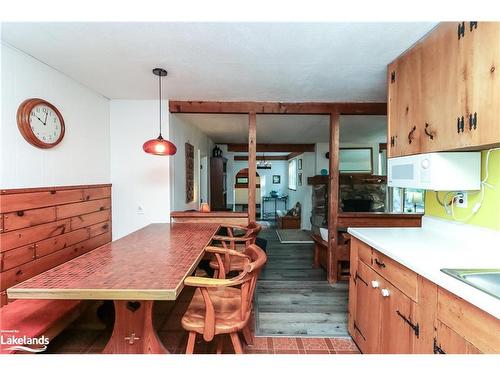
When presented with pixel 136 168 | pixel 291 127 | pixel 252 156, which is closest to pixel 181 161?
pixel 136 168

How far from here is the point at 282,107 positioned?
331cm

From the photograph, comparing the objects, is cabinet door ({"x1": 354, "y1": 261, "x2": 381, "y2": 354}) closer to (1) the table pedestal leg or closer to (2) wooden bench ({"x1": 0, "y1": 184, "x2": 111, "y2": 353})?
(1) the table pedestal leg

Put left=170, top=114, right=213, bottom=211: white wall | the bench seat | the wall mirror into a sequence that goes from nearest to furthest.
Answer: the bench seat, left=170, top=114, right=213, bottom=211: white wall, the wall mirror

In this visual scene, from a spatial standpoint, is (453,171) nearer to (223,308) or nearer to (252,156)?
(223,308)

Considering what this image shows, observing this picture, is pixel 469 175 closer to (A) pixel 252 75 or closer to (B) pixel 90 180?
(A) pixel 252 75

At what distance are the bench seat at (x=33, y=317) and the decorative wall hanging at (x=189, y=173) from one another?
2493 mm

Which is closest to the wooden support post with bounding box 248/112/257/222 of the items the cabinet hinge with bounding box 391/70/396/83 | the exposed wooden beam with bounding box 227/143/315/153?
the cabinet hinge with bounding box 391/70/396/83

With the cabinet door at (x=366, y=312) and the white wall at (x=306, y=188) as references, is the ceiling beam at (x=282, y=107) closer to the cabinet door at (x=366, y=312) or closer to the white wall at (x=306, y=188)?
the cabinet door at (x=366, y=312)

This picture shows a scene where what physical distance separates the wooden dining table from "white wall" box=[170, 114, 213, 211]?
4.45 ft

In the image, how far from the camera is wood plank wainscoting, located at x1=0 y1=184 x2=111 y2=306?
73.3 inches

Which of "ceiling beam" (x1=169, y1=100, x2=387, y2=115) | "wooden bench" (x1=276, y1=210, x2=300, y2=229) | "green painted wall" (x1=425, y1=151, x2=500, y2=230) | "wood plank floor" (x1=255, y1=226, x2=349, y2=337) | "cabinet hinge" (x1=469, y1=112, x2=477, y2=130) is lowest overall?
"wood plank floor" (x1=255, y1=226, x2=349, y2=337)

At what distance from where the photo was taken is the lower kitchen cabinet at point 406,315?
36.5 inches

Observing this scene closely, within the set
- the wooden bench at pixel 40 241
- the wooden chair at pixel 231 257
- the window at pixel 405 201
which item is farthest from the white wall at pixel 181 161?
the window at pixel 405 201
